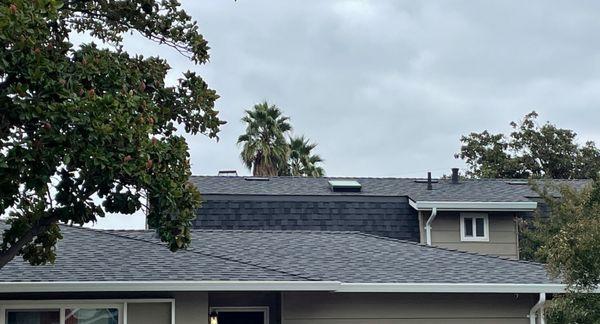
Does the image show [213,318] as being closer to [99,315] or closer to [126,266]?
[126,266]

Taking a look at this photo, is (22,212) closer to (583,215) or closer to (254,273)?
(254,273)

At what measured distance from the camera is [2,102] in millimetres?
9164

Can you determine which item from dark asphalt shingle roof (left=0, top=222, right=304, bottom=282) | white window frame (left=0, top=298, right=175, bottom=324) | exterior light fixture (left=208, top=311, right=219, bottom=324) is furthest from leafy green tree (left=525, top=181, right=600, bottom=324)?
white window frame (left=0, top=298, right=175, bottom=324)

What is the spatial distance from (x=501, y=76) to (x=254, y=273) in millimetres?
16677

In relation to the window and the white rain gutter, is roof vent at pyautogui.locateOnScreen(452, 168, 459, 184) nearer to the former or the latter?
the white rain gutter

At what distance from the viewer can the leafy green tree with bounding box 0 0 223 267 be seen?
8945mm

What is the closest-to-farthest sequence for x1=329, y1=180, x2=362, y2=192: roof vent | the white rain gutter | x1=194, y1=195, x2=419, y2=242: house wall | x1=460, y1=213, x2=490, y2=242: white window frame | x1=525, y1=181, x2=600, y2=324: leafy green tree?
x1=525, y1=181, x2=600, y2=324: leafy green tree, the white rain gutter, x1=194, y1=195, x2=419, y2=242: house wall, x1=460, y1=213, x2=490, y2=242: white window frame, x1=329, y1=180, x2=362, y2=192: roof vent

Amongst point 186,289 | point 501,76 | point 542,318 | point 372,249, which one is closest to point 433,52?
point 501,76

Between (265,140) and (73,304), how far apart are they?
2355cm

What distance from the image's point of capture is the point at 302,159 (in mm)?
36438

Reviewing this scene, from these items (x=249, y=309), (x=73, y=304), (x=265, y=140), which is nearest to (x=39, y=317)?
(x=73, y=304)

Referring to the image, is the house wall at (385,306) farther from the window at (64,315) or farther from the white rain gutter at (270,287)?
the window at (64,315)

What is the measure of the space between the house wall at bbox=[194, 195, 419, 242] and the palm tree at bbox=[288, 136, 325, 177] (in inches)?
502

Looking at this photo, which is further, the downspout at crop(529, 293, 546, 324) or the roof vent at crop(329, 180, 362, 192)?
the roof vent at crop(329, 180, 362, 192)
